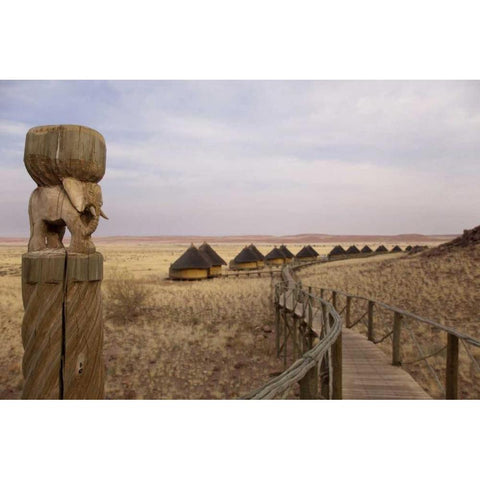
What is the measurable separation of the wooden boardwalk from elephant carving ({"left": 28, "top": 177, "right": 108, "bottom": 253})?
344cm

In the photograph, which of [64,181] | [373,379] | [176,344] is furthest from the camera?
[176,344]

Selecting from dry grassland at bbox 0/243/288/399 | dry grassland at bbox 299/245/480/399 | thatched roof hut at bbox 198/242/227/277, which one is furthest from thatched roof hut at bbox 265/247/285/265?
dry grassland at bbox 0/243/288/399

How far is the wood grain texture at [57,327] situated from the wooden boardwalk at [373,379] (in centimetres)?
316

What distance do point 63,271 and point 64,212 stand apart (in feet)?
1.13

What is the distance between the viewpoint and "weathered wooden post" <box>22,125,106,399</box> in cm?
166

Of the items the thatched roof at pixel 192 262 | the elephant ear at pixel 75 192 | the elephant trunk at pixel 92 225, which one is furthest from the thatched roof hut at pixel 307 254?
the elephant ear at pixel 75 192

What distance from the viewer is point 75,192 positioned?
1.82m

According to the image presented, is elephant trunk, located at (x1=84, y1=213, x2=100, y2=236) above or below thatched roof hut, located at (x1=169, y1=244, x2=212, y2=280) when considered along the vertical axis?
above

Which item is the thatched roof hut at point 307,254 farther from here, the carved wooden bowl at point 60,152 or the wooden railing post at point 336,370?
the carved wooden bowl at point 60,152

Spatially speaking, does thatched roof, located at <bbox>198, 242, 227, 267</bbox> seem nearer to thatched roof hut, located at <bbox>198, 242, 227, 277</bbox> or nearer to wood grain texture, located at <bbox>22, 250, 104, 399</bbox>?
thatched roof hut, located at <bbox>198, 242, 227, 277</bbox>

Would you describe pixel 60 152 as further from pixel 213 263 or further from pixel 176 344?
pixel 213 263

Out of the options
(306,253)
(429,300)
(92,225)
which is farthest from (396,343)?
(306,253)
